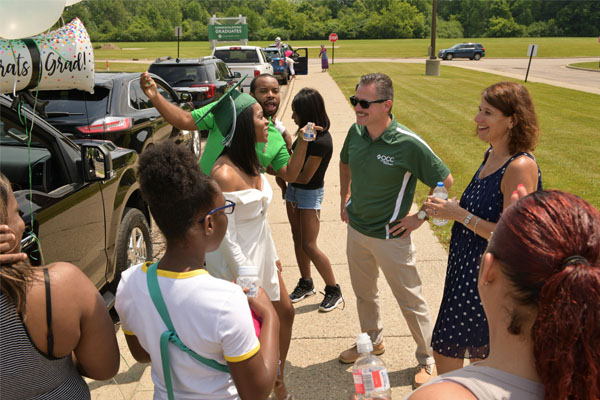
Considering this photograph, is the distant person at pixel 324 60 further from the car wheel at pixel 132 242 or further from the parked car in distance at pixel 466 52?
the car wheel at pixel 132 242

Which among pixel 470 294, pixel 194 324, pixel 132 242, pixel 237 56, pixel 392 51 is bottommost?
pixel 132 242

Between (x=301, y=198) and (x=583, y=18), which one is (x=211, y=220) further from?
(x=583, y=18)

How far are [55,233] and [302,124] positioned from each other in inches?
80.8

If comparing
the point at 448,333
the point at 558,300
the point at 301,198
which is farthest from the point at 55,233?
the point at 558,300

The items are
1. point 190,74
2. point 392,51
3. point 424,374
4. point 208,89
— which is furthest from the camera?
point 392,51

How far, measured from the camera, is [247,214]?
9.51ft

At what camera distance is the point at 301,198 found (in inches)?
176

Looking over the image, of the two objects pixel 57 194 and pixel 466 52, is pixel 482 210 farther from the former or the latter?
pixel 466 52

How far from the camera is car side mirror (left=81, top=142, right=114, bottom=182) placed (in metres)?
3.79

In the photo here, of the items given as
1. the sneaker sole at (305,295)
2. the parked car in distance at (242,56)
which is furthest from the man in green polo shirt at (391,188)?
the parked car in distance at (242,56)

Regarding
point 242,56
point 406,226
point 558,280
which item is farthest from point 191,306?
point 242,56

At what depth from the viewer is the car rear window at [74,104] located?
6.82m

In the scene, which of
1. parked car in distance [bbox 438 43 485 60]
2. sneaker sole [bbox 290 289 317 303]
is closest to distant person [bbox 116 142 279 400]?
sneaker sole [bbox 290 289 317 303]

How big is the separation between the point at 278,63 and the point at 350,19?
3286 inches
